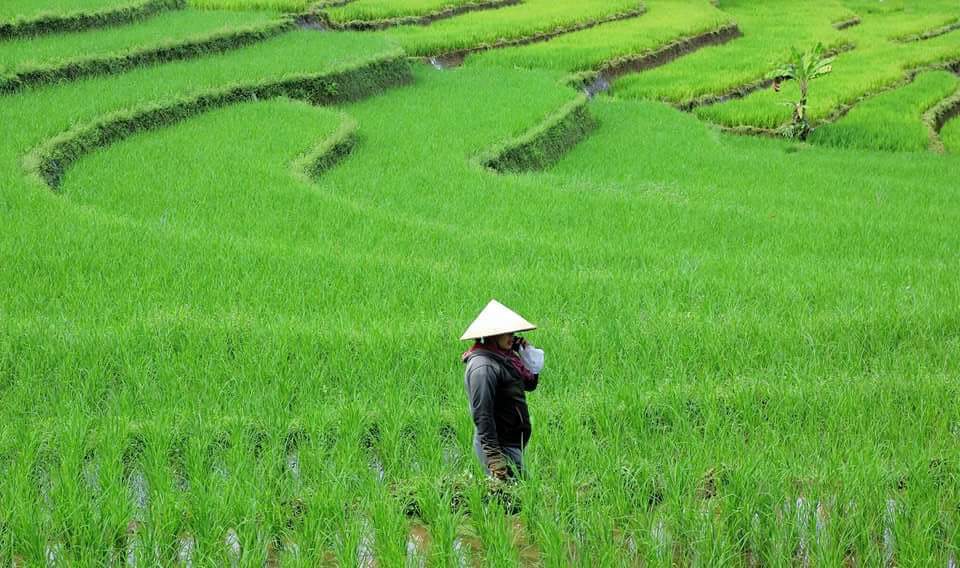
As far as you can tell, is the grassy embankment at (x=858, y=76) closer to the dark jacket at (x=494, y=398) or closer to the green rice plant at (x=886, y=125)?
the green rice plant at (x=886, y=125)

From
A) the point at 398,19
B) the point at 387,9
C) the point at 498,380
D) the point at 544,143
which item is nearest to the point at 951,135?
the point at 544,143

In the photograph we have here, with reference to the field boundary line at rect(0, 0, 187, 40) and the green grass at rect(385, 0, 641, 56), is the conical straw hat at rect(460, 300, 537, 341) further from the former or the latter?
the green grass at rect(385, 0, 641, 56)

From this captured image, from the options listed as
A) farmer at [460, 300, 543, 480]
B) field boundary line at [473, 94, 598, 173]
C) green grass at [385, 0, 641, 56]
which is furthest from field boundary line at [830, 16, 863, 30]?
farmer at [460, 300, 543, 480]

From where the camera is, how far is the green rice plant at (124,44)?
11344 mm

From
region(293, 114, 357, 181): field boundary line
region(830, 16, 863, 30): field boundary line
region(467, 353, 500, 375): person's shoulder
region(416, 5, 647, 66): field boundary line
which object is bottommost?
region(467, 353, 500, 375): person's shoulder

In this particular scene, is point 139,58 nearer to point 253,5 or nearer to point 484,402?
point 253,5

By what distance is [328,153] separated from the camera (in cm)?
1027

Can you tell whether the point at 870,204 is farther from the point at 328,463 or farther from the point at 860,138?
the point at 328,463

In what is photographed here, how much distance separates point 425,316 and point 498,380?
8.82 feet

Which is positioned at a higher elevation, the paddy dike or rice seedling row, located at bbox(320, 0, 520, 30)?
the paddy dike

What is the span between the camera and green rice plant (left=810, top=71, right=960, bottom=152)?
578 inches

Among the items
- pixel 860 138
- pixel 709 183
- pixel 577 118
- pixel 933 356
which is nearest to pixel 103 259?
pixel 933 356

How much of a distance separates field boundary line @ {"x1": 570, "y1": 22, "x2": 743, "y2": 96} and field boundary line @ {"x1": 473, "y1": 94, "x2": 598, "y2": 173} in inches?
95.9

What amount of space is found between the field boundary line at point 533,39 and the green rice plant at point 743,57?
2.19 m
